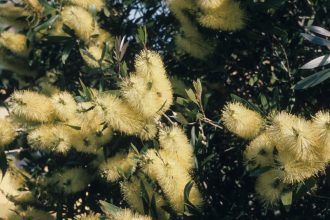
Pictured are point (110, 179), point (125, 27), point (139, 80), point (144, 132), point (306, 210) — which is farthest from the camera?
point (125, 27)

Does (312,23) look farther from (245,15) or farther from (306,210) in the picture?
(306,210)

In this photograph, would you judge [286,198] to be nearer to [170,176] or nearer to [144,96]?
[170,176]

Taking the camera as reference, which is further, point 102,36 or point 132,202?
point 102,36

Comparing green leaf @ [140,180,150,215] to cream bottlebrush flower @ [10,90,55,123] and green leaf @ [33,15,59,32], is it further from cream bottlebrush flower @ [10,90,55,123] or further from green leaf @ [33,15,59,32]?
green leaf @ [33,15,59,32]

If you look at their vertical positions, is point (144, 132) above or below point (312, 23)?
below

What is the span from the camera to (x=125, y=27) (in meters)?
2.76

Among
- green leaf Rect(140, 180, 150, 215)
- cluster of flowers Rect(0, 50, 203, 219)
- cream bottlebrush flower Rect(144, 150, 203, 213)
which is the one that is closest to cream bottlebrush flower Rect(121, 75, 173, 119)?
cluster of flowers Rect(0, 50, 203, 219)

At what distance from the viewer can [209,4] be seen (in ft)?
6.40

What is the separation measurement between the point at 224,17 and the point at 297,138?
2.43ft

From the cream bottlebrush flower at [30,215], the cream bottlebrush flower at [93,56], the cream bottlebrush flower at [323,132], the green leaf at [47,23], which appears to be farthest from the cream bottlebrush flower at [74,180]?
the cream bottlebrush flower at [323,132]

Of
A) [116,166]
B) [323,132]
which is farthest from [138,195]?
[323,132]

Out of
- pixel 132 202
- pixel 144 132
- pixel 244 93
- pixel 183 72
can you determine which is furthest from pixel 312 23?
pixel 132 202

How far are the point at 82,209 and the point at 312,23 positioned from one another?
1.45 meters

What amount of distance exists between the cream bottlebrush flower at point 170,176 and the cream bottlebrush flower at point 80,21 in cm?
76
